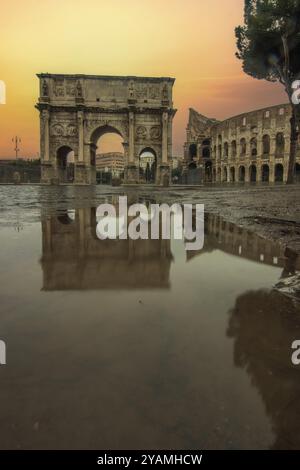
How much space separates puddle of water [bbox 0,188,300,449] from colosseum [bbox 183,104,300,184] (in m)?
33.9

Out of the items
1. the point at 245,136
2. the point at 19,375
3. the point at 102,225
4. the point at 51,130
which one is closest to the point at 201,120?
the point at 245,136

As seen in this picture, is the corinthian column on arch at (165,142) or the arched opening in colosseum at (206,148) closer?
the corinthian column on arch at (165,142)

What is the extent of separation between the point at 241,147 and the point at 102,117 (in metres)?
21.8

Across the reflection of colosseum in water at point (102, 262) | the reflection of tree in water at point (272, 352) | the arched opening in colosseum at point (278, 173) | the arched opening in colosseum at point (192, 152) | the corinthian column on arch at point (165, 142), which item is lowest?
the reflection of tree in water at point (272, 352)

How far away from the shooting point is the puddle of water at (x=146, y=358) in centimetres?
79

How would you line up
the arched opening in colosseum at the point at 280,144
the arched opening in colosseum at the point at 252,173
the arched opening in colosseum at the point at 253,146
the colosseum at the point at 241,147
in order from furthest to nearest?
1. the arched opening in colosseum at the point at 252,173
2. the arched opening in colosseum at the point at 253,146
3. the arched opening in colosseum at the point at 280,144
4. the colosseum at the point at 241,147

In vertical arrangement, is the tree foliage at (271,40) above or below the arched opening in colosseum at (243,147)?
above

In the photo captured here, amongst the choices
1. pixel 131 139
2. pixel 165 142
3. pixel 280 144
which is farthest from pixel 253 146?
pixel 131 139

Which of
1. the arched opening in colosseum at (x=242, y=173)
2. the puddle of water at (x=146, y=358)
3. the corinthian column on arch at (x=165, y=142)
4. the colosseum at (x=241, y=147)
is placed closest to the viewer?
the puddle of water at (x=146, y=358)

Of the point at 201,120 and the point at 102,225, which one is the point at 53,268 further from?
the point at 201,120

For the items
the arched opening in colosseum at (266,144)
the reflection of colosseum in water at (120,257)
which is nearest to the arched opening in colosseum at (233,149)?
the arched opening in colosseum at (266,144)

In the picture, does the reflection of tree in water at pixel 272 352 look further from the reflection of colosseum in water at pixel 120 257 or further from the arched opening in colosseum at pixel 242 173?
the arched opening in colosseum at pixel 242 173

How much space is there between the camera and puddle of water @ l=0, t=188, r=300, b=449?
792 mm
